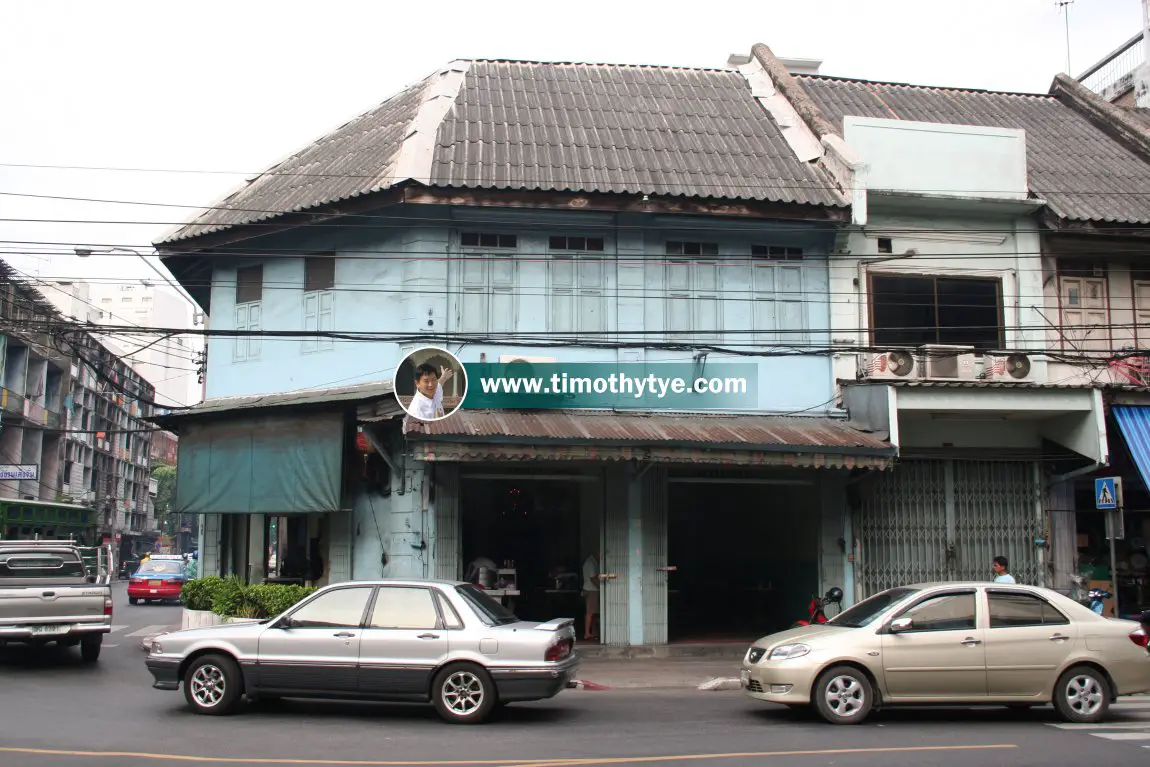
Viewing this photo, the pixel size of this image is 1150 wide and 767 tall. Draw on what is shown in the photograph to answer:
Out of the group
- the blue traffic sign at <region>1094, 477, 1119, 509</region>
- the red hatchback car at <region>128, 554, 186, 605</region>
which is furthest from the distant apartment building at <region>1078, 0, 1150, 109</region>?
the red hatchback car at <region>128, 554, 186, 605</region>

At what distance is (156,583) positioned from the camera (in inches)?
1378

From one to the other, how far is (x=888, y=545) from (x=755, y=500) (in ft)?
10.1

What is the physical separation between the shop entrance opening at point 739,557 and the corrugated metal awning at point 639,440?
1.54 metres

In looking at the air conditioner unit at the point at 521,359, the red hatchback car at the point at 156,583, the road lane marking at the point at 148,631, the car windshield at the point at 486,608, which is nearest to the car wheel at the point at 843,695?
the car windshield at the point at 486,608

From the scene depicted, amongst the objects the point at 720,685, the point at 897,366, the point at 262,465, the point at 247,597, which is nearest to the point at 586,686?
the point at 720,685

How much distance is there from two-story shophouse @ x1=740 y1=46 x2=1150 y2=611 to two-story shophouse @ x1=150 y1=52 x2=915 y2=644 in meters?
0.81

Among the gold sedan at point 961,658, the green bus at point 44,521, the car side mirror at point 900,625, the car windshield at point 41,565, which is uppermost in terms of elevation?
the green bus at point 44,521

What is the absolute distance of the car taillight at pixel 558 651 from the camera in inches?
411

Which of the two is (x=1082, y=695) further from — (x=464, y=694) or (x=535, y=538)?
(x=535, y=538)

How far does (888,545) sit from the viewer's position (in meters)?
18.0

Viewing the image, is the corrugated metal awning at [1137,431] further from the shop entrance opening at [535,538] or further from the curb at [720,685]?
the shop entrance opening at [535,538]

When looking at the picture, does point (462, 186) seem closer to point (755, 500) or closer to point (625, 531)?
point (625, 531)

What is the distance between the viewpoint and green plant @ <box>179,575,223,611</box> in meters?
17.6

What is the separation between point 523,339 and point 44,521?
23183mm
